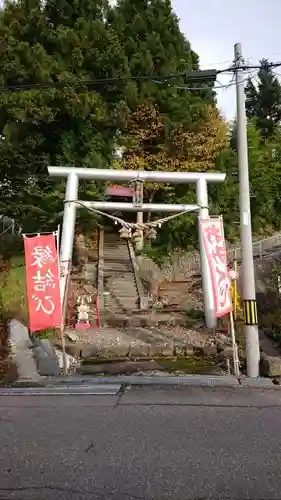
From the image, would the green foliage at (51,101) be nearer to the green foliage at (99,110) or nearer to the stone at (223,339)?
the green foliage at (99,110)

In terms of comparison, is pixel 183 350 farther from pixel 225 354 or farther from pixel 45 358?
pixel 45 358

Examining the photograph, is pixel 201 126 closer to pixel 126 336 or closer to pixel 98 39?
pixel 98 39

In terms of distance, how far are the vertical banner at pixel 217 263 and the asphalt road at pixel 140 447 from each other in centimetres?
310

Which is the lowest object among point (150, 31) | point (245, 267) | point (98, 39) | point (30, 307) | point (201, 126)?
point (30, 307)

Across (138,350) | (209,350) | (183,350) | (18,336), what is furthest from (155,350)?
(18,336)

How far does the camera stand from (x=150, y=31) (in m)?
24.8

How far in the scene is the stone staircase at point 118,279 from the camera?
60.4 feet

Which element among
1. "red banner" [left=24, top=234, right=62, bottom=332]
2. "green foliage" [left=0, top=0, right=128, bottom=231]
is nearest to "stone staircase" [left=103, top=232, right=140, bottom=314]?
"green foliage" [left=0, top=0, right=128, bottom=231]

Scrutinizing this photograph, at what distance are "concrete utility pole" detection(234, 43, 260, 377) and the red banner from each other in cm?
411

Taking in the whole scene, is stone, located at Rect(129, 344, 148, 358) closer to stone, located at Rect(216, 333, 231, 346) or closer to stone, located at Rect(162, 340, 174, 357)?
stone, located at Rect(162, 340, 174, 357)

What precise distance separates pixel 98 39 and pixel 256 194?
14.2 metres

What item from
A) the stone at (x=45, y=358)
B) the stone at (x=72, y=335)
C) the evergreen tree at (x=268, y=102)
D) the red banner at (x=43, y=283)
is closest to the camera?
the red banner at (x=43, y=283)

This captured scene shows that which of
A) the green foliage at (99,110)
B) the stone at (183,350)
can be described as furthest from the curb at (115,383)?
the green foliage at (99,110)

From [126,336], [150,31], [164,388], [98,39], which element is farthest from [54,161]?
[164,388]
